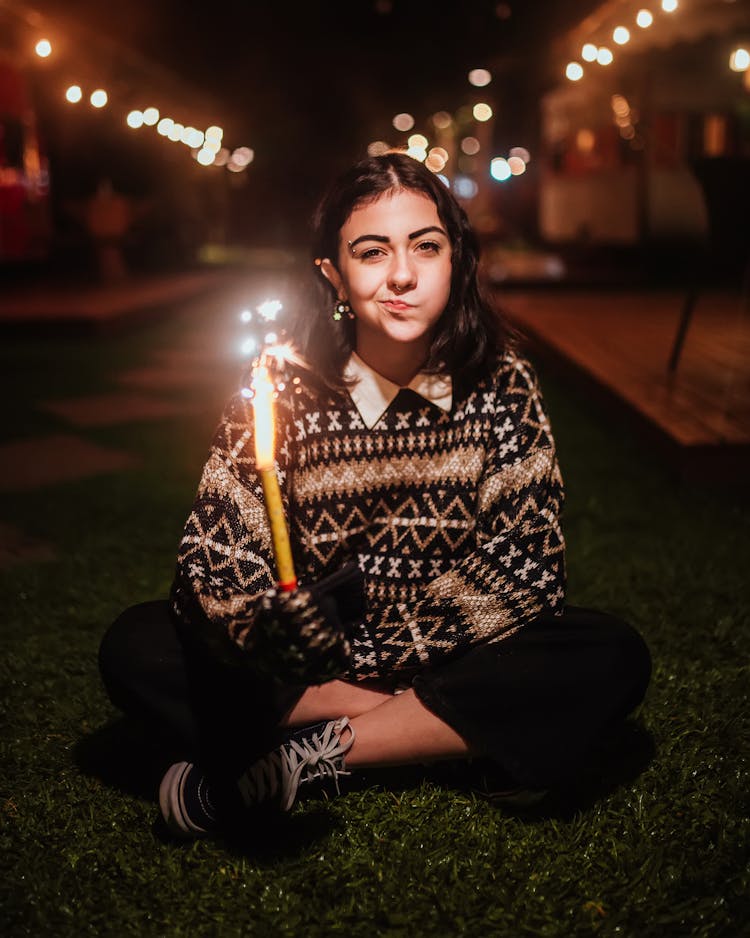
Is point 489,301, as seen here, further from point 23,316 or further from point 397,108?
point 397,108

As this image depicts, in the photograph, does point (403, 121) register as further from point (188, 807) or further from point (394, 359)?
point (188, 807)

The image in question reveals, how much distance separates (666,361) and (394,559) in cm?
528

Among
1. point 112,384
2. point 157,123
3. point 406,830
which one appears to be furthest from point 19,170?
point 406,830

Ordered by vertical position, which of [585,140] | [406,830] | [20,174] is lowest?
[406,830]

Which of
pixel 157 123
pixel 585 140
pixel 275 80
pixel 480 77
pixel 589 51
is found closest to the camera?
pixel 589 51

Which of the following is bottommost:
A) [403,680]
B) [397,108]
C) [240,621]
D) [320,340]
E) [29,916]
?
[29,916]

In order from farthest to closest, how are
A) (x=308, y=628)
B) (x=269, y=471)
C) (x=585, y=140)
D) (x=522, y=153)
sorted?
(x=522, y=153)
(x=585, y=140)
(x=308, y=628)
(x=269, y=471)

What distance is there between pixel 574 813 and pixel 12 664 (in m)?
1.80

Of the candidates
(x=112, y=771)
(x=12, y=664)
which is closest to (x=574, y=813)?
(x=112, y=771)

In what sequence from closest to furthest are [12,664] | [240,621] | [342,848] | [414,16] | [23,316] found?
[240,621] < [342,848] < [12,664] < [23,316] < [414,16]

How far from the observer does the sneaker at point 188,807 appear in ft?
7.17

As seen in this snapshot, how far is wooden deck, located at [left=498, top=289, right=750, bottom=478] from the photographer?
481cm

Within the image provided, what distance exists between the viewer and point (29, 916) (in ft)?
6.62

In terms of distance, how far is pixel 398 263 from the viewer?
231 centimetres
